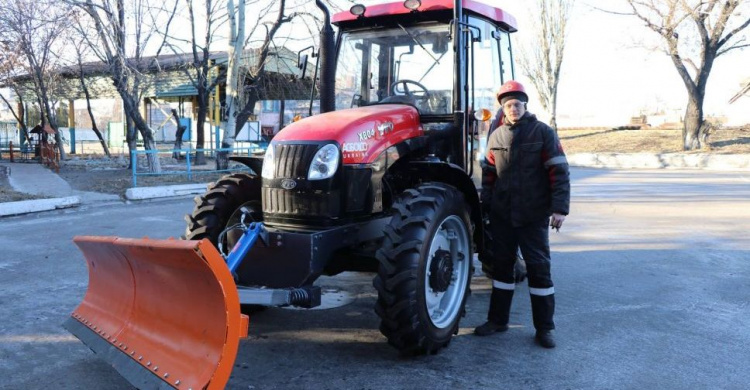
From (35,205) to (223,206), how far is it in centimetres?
846

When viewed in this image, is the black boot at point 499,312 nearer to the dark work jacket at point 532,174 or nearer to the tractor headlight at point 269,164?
the dark work jacket at point 532,174

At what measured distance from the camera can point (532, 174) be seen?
15.2 ft

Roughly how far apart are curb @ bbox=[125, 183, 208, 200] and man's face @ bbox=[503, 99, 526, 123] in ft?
35.8

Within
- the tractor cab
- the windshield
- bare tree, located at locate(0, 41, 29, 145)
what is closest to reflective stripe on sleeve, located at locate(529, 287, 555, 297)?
the tractor cab

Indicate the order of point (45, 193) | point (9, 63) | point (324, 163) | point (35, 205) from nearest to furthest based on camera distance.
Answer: point (324, 163)
point (35, 205)
point (45, 193)
point (9, 63)

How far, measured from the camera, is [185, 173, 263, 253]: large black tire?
4855mm

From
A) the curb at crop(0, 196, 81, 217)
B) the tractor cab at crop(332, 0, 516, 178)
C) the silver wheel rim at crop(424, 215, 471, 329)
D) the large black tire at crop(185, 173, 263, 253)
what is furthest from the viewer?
the curb at crop(0, 196, 81, 217)

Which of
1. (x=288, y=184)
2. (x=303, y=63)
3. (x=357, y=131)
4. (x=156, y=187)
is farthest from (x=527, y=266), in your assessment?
(x=156, y=187)

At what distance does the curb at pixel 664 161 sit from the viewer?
2339 centimetres

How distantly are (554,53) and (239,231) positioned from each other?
32.8 metres

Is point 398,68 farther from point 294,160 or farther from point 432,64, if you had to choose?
point 294,160

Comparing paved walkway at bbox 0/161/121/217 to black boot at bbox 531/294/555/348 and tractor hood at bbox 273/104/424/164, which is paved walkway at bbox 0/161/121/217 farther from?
black boot at bbox 531/294/555/348

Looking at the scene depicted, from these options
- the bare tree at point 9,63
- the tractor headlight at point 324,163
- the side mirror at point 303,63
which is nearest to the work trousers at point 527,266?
the tractor headlight at point 324,163

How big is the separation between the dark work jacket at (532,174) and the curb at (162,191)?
1088 cm
